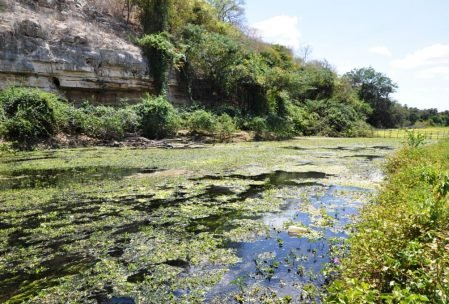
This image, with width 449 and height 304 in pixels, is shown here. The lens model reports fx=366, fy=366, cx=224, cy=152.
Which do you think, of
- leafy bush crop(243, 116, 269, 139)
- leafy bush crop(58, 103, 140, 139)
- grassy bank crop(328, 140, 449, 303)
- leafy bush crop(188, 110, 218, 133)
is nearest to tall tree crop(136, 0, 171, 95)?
leafy bush crop(188, 110, 218, 133)

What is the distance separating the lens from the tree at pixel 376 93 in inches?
2138

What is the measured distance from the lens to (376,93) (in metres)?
55.0

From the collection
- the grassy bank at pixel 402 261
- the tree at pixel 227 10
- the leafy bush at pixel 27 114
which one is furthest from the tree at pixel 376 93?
the grassy bank at pixel 402 261

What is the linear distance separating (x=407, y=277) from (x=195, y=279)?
246 centimetres

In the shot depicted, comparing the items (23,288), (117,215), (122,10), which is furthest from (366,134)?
(23,288)

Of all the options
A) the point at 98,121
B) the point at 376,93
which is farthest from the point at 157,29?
the point at 376,93

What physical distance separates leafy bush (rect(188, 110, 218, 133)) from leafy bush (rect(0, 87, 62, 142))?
27.6ft

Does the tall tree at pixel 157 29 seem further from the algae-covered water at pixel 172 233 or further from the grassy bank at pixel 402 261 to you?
the grassy bank at pixel 402 261

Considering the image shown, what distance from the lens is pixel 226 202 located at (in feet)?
27.8

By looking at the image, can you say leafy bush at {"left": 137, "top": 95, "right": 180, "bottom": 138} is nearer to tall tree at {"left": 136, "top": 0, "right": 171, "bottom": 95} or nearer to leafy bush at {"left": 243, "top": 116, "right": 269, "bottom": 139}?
tall tree at {"left": 136, "top": 0, "right": 171, "bottom": 95}

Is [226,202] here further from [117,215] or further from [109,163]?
[109,163]

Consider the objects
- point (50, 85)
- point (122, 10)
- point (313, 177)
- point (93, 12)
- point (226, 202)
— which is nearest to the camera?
point (226, 202)

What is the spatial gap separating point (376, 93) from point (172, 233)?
5517cm

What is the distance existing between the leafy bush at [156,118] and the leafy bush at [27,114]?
5043 mm
